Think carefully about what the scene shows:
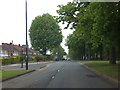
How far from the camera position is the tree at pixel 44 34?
123744 millimetres

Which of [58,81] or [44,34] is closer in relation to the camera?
[58,81]

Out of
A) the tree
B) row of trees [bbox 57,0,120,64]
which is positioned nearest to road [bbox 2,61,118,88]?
row of trees [bbox 57,0,120,64]

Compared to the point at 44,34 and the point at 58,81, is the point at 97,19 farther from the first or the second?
the point at 44,34

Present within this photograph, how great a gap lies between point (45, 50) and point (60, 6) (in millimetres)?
76598

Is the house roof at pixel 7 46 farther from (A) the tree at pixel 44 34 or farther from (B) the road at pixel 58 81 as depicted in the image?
(B) the road at pixel 58 81

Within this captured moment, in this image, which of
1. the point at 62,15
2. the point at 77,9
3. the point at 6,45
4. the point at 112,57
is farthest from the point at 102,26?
the point at 6,45

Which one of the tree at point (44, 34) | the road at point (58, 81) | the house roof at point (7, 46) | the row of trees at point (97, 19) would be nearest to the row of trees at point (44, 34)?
the tree at point (44, 34)

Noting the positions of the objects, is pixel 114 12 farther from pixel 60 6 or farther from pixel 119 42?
pixel 60 6

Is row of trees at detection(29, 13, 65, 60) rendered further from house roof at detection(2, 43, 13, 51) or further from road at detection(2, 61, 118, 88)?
road at detection(2, 61, 118, 88)

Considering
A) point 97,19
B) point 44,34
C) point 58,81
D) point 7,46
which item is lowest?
point 58,81

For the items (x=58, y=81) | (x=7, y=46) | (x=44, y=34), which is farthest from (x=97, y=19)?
(x=7, y=46)

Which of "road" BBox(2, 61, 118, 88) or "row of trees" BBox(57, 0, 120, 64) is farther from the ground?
"row of trees" BBox(57, 0, 120, 64)

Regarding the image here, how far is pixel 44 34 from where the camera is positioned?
124438 mm

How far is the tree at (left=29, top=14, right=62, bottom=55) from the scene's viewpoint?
124 metres
